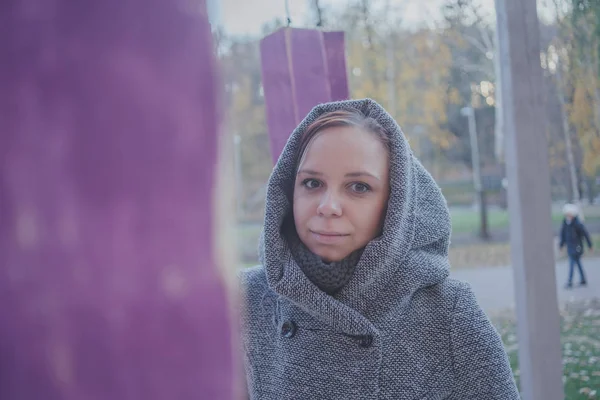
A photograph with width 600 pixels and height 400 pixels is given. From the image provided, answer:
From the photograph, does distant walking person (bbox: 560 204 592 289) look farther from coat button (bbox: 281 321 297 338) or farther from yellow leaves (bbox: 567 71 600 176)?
coat button (bbox: 281 321 297 338)

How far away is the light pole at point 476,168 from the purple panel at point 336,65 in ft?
9.17

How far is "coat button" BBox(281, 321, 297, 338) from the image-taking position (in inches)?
44.6

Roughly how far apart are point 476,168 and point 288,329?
465 centimetres

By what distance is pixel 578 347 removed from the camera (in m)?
3.34

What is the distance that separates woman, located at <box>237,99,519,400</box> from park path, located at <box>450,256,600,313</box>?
118 inches

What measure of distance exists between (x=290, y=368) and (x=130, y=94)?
936 mm

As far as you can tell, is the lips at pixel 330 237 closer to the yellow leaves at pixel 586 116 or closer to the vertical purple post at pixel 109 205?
the vertical purple post at pixel 109 205

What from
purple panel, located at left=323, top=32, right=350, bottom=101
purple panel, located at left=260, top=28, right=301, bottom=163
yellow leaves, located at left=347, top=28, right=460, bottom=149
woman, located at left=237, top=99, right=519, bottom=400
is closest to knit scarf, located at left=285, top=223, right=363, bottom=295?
woman, located at left=237, top=99, right=519, bottom=400

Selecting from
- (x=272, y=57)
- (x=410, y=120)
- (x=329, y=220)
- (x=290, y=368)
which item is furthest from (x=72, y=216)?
(x=410, y=120)

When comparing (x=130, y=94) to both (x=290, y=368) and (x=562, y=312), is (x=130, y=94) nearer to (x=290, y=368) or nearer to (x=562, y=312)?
(x=290, y=368)

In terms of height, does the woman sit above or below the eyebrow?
below

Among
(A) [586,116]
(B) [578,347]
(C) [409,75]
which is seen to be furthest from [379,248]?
(C) [409,75]

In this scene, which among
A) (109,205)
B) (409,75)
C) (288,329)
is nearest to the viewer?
(109,205)

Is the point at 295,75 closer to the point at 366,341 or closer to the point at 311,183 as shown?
the point at 311,183
